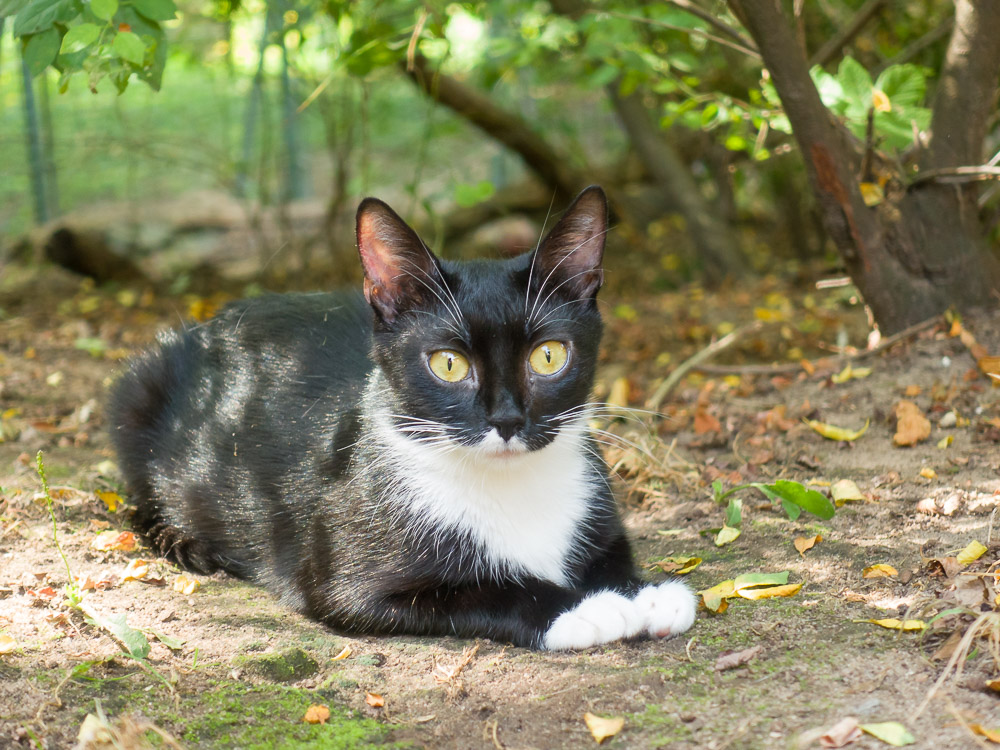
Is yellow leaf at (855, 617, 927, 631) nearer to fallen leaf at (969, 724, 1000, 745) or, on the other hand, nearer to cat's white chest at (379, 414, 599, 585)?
fallen leaf at (969, 724, 1000, 745)

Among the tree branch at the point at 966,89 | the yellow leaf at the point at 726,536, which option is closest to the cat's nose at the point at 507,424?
the yellow leaf at the point at 726,536

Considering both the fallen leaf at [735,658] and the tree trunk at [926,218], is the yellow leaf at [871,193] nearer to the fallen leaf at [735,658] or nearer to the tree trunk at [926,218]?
the tree trunk at [926,218]

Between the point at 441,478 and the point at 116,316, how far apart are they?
16.0 feet

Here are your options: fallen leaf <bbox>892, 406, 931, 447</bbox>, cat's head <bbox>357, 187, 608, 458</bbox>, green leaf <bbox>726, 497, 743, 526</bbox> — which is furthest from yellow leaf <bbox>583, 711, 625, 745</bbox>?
fallen leaf <bbox>892, 406, 931, 447</bbox>

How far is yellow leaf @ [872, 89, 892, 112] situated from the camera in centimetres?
365

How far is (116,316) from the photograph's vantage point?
262 inches

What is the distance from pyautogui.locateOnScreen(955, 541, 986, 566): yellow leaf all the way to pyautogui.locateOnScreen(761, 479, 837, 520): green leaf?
0.47 metres

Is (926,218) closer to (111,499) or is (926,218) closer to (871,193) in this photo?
(871,193)

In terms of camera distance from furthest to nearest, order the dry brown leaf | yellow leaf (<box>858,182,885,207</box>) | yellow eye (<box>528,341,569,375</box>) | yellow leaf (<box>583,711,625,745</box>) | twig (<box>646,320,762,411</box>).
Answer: twig (<box>646,320,762,411</box>) < yellow leaf (<box>858,182,885,207</box>) < the dry brown leaf < yellow eye (<box>528,341,569,375</box>) < yellow leaf (<box>583,711,625,745</box>)

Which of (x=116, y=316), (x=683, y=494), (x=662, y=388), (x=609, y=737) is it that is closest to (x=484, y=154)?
(x=116, y=316)

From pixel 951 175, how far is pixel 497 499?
2.66 metres

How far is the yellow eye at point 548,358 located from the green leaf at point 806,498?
0.88 metres

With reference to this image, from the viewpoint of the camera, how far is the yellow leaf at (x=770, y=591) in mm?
2496

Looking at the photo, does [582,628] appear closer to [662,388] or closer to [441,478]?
[441,478]
